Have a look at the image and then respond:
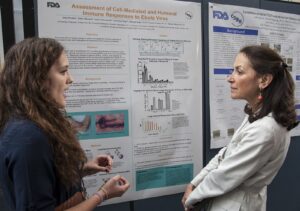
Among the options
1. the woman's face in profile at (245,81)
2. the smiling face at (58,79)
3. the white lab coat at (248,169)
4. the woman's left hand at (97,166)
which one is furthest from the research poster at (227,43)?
the smiling face at (58,79)

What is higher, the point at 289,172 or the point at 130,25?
the point at 130,25

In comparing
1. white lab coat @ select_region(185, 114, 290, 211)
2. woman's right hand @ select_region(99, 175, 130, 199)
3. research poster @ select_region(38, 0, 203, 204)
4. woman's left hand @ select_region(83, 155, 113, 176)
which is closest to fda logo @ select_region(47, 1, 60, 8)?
research poster @ select_region(38, 0, 203, 204)

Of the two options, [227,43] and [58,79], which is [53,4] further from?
[227,43]

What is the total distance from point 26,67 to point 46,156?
282 millimetres

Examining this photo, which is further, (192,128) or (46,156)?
(192,128)

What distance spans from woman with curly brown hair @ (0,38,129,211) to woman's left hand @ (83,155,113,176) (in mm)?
220

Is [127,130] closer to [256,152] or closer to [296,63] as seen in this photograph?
[256,152]

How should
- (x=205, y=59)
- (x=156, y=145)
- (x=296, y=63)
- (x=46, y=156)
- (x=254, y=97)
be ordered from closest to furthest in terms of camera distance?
(x=46, y=156)
(x=254, y=97)
(x=156, y=145)
(x=205, y=59)
(x=296, y=63)

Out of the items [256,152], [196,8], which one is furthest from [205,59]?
[256,152]

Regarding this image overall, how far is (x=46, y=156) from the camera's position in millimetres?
946

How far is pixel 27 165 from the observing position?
91 cm

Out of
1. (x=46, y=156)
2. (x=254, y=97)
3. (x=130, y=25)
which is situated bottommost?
(x=46, y=156)

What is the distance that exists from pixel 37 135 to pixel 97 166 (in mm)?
473

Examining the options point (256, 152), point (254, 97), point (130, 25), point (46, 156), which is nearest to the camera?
point (46, 156)
